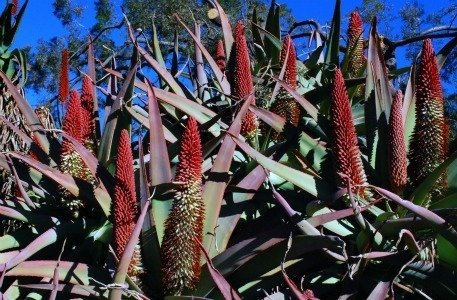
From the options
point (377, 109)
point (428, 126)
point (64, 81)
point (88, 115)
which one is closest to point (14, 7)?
point (64, 81)

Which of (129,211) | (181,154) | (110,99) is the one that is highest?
(110,99)

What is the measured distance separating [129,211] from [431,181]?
3.01 feet

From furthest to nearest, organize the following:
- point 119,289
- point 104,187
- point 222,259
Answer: point 104,187 → point 222,259 → point 119,289

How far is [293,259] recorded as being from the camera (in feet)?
6.99

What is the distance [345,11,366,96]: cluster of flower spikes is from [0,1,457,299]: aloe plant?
1.50ft

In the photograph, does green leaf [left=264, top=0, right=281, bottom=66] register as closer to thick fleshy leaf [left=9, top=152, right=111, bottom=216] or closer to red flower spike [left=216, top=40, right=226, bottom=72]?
red flower spike [left=216, top=40, right=226, bottom=72]

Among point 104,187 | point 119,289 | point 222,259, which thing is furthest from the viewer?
point 104,187

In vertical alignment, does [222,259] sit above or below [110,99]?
below

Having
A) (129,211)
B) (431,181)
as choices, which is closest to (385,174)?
(431,181)

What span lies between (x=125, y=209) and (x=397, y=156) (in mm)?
868

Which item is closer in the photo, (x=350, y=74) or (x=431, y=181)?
(x=431, y=181)

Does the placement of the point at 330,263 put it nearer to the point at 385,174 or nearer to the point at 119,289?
the point at 385,174

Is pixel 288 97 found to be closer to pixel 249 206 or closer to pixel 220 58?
pixel 249 206

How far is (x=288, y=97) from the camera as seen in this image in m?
2.90
